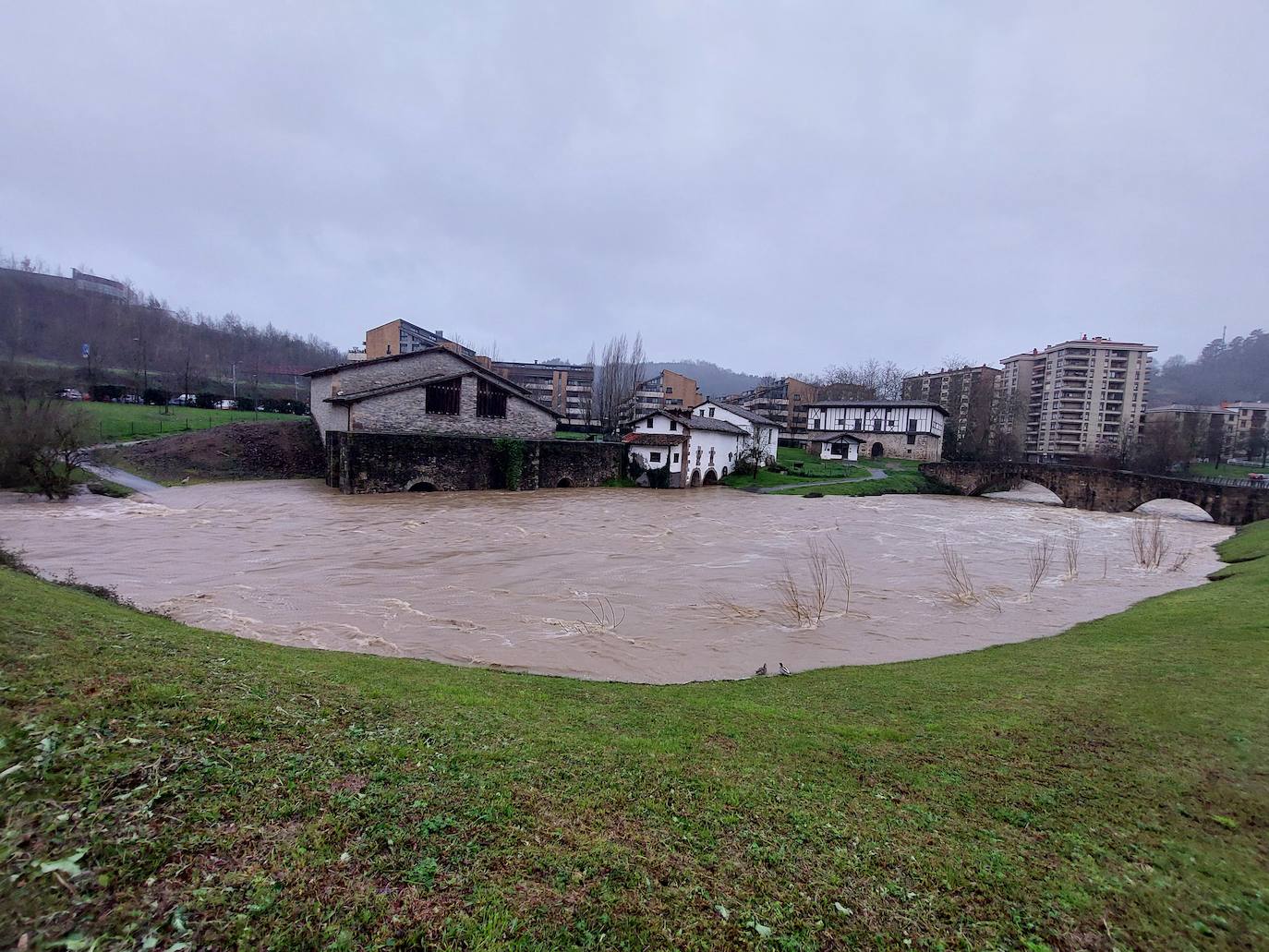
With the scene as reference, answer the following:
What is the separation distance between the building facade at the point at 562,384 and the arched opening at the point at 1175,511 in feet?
189

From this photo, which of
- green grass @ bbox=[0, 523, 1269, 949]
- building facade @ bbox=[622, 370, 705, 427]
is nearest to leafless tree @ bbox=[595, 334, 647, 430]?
building facade @ bbox=[622, 370, 705, 427]

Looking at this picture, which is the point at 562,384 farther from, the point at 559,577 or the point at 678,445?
the point at 559,577

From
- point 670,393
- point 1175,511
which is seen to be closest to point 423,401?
point 670,393

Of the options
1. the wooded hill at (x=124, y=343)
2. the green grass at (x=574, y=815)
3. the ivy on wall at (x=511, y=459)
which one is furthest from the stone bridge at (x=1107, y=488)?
the wooded hill at (x=124, y=343)

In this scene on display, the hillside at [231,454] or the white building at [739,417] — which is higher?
the white building at [739,417]

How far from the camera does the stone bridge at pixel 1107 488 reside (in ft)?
112

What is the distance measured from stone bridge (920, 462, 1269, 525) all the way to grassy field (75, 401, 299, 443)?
58383 mm

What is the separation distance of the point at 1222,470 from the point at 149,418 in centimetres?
10070

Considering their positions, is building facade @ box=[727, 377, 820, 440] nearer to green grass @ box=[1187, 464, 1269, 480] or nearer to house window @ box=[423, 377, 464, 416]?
green grass @ box=[1187, 464, 1269, 480]

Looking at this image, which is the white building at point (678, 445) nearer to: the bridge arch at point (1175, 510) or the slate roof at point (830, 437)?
the slate roof at point (830, 437)

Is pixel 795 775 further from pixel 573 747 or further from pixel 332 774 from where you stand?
pixel 332 774

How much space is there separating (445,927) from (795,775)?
113 inches

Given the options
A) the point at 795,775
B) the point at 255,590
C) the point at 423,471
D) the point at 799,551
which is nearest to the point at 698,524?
the point at 799,551

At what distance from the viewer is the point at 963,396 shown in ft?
252
